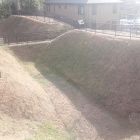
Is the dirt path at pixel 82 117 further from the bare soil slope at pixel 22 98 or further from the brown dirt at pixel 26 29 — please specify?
the brown dirt at pixel 26 29

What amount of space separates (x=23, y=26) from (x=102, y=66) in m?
22.7

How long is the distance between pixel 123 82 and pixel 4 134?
10339 mm

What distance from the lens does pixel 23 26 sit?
4081 centimetres

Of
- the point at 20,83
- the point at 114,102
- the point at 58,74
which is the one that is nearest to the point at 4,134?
the point at 20,83

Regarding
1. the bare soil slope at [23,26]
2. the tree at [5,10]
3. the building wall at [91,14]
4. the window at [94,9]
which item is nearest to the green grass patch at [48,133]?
the bare soil slope at [23,26]

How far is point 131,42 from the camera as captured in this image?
22078mm

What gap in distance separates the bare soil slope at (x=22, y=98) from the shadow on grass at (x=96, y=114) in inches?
90.1

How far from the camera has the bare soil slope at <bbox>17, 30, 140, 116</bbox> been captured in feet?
61.4

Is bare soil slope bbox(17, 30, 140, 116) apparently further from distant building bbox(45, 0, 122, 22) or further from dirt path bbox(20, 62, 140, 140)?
distant building bbox(45, 0, 122, 22)

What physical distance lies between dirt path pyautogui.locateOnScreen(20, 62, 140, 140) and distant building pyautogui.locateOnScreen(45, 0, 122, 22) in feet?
71.4

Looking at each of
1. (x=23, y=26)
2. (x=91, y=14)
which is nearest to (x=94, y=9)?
(x=91, y=14)

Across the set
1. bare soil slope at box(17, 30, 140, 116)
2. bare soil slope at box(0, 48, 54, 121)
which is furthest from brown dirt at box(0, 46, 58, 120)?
bare soil slope at box(17, 30, 140, 116)

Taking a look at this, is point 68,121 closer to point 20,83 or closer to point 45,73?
point 20,83

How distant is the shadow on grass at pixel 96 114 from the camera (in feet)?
52.5
